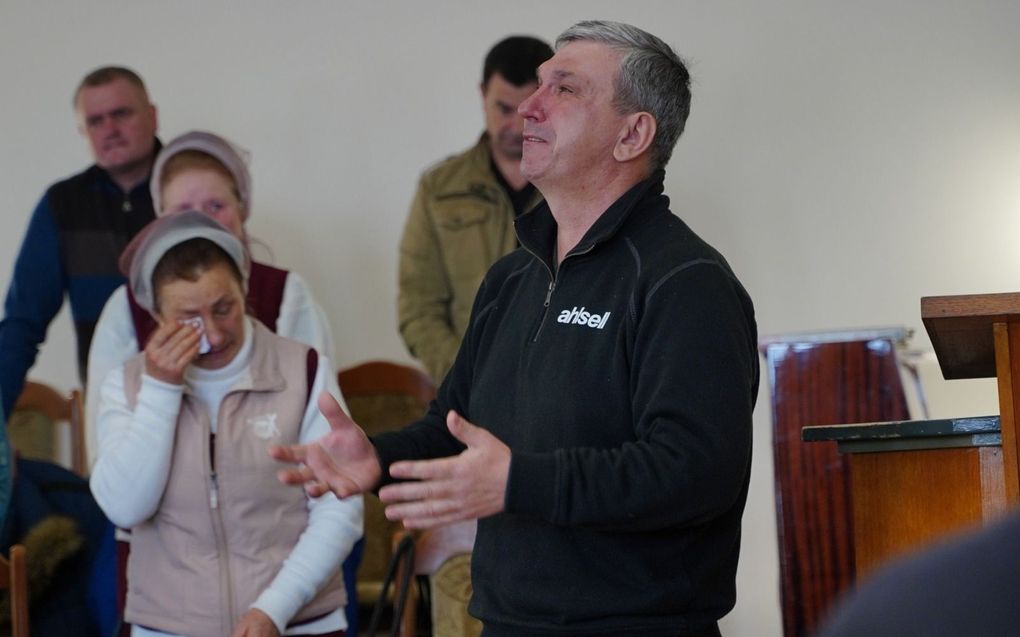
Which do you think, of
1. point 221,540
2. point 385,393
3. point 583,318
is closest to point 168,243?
point 221,540

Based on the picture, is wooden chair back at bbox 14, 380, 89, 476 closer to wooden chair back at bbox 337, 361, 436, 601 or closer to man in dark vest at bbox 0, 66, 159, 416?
man in dark vest at bbox 0, 66, 159, 416

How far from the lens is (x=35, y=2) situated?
500 cm

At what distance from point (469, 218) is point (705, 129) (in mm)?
1020

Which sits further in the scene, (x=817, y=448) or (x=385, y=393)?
(x=385, y=393)

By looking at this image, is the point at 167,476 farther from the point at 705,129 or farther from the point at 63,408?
the point at 705,129

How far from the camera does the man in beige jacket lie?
4.04 m

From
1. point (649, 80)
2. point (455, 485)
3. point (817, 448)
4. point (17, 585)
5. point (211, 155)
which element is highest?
point (211, 155)

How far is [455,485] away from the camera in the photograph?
1.61 metres

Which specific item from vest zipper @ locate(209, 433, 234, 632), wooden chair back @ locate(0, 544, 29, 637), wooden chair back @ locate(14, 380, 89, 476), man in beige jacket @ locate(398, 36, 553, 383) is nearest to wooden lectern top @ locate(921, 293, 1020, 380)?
vest zipper @ locate(209, 433, 234, 632)

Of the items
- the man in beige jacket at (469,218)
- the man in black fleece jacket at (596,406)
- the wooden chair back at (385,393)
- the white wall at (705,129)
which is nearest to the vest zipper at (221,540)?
the man in black fleece jacket at (596,406)

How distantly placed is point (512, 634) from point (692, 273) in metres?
0.51

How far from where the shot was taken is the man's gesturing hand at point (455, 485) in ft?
5.27

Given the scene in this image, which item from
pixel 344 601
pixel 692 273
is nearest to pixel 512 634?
pixel 692 273

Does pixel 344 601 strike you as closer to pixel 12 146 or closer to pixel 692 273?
pixel 692 273
